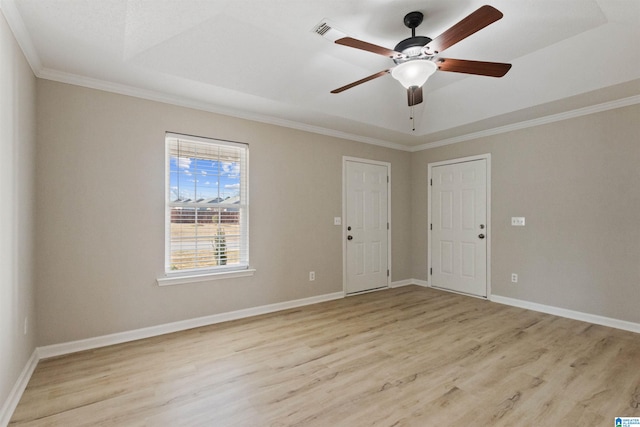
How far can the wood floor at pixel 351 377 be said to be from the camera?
1956mm

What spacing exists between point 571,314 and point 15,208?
5.62m

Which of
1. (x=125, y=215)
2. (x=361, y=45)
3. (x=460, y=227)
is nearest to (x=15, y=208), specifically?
(x=125, y=215)

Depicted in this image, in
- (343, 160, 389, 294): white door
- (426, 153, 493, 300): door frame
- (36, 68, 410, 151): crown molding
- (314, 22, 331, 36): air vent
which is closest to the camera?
(314, 22, 331, 36): air vent

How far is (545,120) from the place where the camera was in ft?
13.2

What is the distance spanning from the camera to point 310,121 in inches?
167

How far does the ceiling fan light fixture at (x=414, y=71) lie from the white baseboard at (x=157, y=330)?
309 centimetres

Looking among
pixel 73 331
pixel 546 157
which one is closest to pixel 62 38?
pixel 73 331

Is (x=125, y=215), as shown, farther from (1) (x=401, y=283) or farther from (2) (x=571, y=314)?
(2) (x=571, y=314)

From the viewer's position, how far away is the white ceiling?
7.57ft

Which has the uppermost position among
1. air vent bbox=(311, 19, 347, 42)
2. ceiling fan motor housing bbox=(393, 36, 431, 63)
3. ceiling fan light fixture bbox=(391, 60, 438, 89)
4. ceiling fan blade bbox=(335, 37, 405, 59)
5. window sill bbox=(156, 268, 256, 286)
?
ceiling fan motor housing bbox=(393, 36, 431, 63)

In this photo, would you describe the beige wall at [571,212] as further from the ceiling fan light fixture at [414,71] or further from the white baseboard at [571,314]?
the ceiling fan light fixture at [414,71]

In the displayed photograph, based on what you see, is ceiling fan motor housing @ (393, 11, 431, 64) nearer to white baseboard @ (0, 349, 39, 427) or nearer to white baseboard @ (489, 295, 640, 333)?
white baseboard @ (0, 349, 39, 427)

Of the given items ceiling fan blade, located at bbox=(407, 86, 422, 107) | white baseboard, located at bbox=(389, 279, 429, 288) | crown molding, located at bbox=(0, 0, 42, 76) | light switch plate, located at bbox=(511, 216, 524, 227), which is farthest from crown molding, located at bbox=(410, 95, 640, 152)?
crown molding, located at bbox=(0, 0, 42, 76)

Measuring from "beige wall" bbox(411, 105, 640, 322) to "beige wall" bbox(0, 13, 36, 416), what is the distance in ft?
17.2
